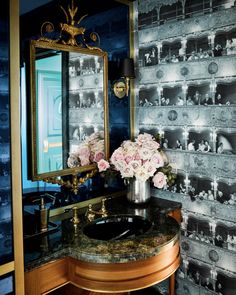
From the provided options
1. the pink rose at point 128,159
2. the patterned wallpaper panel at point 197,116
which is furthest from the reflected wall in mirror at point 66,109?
the patterned wallpaper panel at point 197,116

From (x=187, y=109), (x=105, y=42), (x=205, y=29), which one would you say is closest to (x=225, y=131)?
(x=187, y=109)

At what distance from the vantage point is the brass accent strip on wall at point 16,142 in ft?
4.24

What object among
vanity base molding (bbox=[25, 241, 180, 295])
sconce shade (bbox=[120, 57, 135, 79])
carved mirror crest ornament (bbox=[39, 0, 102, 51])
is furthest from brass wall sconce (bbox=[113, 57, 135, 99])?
vanity base molding (bbox=[25, 241, 180, 295])

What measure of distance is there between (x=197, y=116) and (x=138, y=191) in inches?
25.1

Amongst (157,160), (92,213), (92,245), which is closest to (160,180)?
(157,160)

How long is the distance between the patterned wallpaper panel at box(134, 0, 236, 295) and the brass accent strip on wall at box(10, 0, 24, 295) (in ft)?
4.08

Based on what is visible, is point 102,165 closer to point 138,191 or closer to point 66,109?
point 138,191

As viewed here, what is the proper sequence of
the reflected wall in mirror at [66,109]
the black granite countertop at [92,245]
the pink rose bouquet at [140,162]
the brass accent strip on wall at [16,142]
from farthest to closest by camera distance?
the pink rose bouquet at [140,162] → the reflected wall in mirror at [66,109] → the black granite countertop at [92,245] → the brass accent strip on wall at [16,142]

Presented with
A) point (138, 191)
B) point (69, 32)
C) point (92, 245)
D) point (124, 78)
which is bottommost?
point (92, 245)

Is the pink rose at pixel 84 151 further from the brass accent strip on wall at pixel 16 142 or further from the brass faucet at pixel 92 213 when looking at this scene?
the brass accent strip on wall at pixel 16 142

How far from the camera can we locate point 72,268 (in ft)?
5.47

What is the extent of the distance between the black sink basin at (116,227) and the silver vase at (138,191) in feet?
0.69

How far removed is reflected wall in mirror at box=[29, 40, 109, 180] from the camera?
1973 mm

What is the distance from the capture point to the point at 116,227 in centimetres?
209
